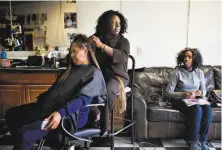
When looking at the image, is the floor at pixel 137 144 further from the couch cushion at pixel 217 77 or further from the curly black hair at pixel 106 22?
the curly black hair at pixel 106 22

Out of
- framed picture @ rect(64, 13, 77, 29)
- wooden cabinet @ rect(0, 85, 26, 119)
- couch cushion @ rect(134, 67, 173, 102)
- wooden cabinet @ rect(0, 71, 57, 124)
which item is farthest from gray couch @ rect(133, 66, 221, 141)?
wooden cabinet @ rect(0, 85, 26, 119)

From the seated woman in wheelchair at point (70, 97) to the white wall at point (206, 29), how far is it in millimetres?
2010

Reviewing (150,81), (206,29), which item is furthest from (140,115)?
(206,29)

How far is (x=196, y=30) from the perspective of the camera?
11.1 feet

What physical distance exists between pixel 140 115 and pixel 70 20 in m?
1.70

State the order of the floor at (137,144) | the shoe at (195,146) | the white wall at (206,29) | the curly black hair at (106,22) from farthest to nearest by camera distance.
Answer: the white wall at (206,29)
the floor at (137,144)
the shoe at (195,146)
the curly black hair at (106,22)

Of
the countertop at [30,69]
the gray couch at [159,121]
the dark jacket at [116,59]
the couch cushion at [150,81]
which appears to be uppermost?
the dark jacket at [116,59]

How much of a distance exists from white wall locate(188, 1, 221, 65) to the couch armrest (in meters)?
1.31

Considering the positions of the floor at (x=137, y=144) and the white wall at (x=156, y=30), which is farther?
the white wall at (x=156, y=30)

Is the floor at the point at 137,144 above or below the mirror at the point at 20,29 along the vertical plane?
below

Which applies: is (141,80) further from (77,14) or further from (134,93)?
(77,14)

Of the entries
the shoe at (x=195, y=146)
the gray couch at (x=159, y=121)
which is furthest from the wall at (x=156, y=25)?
the shoe at (x=195, y=146)

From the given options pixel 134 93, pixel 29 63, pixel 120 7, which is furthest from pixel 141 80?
pixel 29 63

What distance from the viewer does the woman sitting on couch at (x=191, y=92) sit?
2.52 meters
